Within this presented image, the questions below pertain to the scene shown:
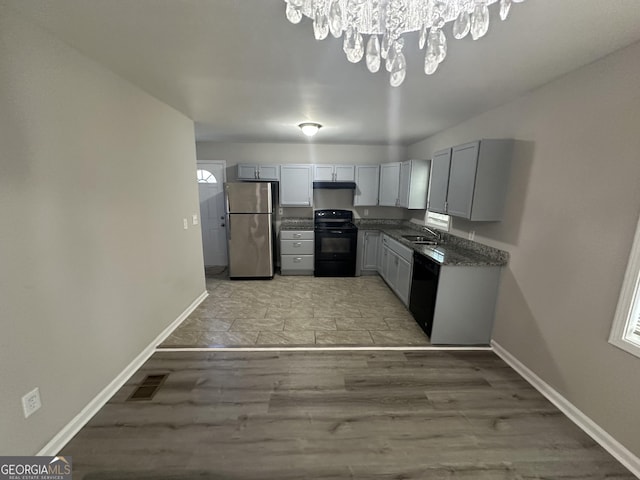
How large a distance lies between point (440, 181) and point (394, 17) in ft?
7.84

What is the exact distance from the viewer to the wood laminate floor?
1.47 meters

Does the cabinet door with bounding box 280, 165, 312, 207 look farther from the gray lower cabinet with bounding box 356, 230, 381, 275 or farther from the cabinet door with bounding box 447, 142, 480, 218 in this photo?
the cabinet door with bounding box 447, 142, 480, 218

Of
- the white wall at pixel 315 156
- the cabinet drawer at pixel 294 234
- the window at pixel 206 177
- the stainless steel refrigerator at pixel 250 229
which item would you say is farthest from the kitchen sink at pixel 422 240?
the window at pixel 206 177

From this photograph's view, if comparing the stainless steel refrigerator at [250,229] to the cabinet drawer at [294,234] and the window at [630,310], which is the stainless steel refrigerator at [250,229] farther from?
the window at [630,310]

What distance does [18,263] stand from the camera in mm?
1324

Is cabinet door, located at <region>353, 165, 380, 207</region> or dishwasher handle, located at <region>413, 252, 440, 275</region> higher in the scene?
cabinet door, located at <region>353, 165, 380, 207</region>

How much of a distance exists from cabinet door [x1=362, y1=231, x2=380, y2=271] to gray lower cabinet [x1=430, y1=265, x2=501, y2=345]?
216 centimetres

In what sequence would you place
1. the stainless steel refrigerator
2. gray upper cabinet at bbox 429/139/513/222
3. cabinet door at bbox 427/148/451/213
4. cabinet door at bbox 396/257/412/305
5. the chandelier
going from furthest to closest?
the stainless steel refrigerator → cabinet door at bbox 396/257/412/305 → cabinet door at bbox 427/148/451/213 → gray upper cabinet at bbox 429/139/513/222 → the chandelier

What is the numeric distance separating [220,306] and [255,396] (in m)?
1.75

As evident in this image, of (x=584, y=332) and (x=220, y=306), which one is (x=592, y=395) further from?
(x=220, y=306)

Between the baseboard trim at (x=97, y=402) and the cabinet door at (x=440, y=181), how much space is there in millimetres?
3462

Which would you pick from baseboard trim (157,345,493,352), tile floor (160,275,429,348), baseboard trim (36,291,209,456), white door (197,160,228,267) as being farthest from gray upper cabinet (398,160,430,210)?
baseboard trim (36,291,209,456)

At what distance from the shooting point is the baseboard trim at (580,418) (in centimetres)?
150

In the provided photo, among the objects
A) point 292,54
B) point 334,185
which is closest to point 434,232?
point 334,185
